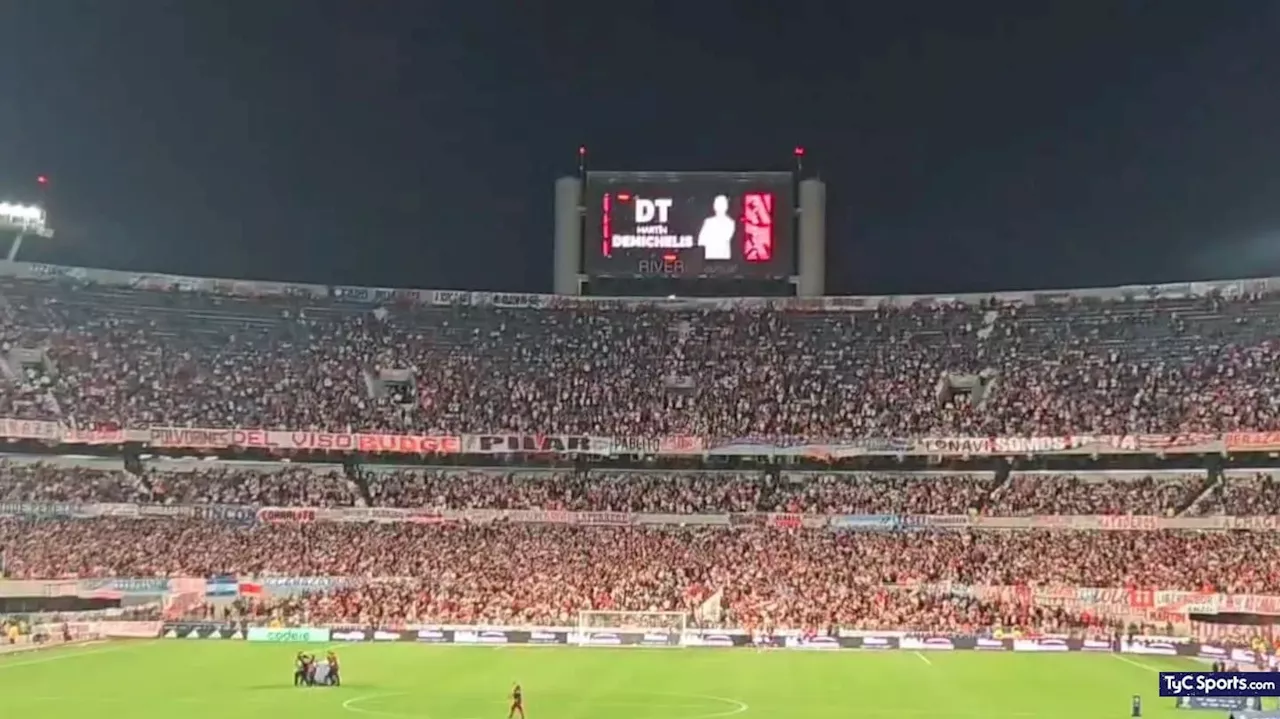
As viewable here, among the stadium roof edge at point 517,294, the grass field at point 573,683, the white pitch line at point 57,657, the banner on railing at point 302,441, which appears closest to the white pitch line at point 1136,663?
the grass field at point 573,683

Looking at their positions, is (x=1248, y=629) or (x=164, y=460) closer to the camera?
(x=1248, y=629)

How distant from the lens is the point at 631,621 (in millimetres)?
54969

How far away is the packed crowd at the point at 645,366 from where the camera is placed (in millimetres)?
66312

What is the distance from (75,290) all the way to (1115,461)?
55.7 meters

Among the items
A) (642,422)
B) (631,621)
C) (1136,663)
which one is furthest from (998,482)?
(631,621)

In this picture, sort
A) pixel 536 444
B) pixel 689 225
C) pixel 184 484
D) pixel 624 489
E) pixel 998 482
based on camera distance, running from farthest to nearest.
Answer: pixel 689 225
pixel 624 489
pixel 536 444
pixel 998 482
pixel 184 484

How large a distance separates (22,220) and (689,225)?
1387 inches

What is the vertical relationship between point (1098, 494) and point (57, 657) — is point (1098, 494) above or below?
above

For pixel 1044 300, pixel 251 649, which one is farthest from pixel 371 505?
pixel 1044 300

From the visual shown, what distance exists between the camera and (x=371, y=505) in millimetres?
66938

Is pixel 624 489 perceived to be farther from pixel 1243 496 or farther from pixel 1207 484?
pixel 1243 496

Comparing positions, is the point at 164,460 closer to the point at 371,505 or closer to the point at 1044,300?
the point at 371,505

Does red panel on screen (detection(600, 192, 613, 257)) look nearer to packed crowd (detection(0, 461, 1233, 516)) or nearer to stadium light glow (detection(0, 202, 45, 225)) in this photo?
packed crowd (detection(0, 461, 1233, 516))

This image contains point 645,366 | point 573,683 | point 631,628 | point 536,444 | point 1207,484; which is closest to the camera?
point 573,683
